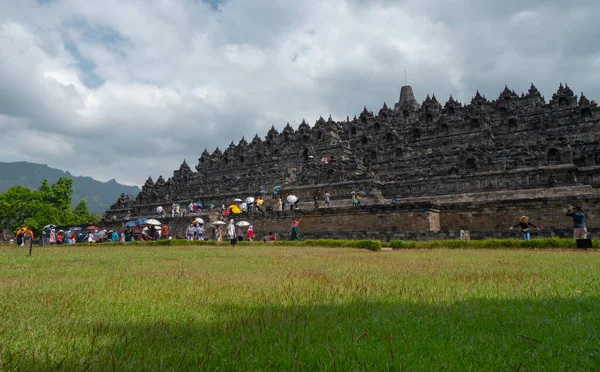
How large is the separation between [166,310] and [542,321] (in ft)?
13.9

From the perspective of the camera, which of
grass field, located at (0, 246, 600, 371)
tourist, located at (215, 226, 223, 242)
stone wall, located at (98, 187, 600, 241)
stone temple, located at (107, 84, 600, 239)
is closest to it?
grass field, located at (0, 246, 600, 371)

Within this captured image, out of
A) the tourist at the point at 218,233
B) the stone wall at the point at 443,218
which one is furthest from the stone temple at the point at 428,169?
the tourist at the point at 218,233

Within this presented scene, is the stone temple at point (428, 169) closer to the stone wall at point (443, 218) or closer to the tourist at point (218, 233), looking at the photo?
the stone wall at point (443, 218)

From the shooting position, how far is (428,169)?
3503cm

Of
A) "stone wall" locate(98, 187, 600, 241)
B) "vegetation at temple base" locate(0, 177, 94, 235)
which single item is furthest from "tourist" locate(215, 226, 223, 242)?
"vegetation at temple base" locate(0, 177, 94, 235)

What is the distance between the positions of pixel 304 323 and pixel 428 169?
32.4 m

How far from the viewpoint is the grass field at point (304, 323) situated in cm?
335

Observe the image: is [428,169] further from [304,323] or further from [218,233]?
[304,323]

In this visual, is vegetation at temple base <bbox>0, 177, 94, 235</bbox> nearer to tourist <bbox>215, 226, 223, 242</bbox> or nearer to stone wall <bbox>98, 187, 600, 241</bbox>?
tourist <bbox>215, 226, 223, 242</bbox>

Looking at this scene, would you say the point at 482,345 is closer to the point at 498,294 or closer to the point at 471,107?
the point at 498,294

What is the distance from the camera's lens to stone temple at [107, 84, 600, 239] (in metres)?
24.0

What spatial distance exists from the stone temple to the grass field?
607 inches

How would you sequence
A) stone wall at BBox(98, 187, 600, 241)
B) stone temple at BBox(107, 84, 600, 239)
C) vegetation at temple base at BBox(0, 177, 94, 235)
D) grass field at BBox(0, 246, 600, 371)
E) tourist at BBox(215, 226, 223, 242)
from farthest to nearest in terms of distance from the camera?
vegetation at temple base at BBox(0, 177, 94, 235), tourist at BBox(215, 226, 223, 242), stone temple at BBox(107, 84, 600, 239), stone wall at BBox(98, 187, 600, 241), grass field at BBox(0, 246, 600, 371)

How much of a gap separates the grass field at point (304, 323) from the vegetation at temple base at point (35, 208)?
55095 millimetres
